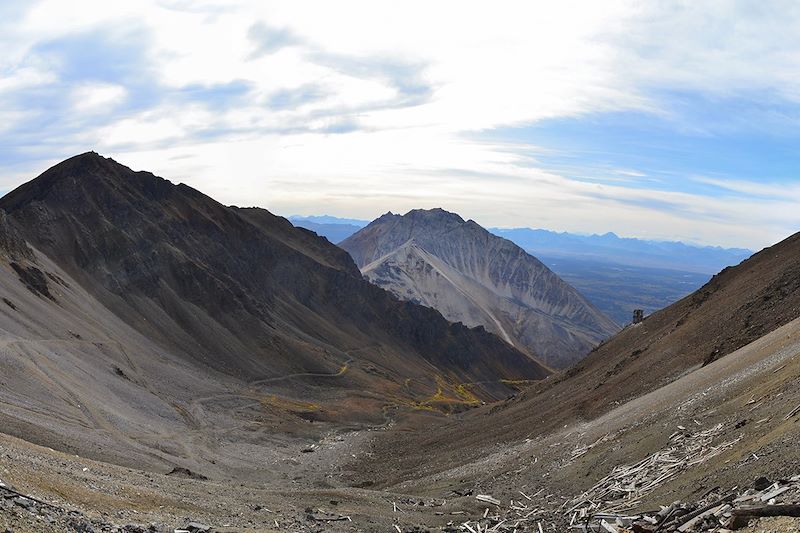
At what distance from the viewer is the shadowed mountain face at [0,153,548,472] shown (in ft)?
262

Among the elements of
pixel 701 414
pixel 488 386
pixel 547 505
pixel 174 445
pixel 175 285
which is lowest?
pixel 488 386

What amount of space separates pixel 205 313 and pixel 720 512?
343 feet

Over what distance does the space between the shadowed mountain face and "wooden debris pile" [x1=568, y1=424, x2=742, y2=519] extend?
114 ft

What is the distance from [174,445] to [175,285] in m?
62.9

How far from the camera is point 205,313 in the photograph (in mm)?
113062

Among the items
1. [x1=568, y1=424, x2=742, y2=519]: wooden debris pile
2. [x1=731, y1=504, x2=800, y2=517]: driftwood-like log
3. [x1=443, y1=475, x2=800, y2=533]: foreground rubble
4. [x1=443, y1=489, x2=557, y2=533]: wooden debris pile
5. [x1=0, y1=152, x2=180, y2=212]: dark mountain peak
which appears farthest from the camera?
[x1=0, y1=152, x2=180, y2=212]: dark mountain peak

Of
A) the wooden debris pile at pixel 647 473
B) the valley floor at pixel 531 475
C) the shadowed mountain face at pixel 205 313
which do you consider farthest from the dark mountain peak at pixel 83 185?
the wooden debris pile at pixel 647 473

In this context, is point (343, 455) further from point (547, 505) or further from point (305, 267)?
point (305, 267)

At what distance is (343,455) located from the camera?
6256 cm

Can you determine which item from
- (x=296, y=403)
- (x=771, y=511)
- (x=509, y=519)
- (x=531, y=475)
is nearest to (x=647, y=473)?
(x=509, y=519)

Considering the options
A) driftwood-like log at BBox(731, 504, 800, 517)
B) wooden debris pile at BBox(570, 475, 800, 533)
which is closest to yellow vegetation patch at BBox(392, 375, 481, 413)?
wooden debris pile at BBox(570, 475, 800, 533)

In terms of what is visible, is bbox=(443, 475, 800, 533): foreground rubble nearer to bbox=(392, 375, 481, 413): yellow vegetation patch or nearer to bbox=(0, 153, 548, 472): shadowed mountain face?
bbox=(0, 153, 548, 472): shadowed mountain face

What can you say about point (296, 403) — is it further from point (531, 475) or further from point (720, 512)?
point (720, 512)

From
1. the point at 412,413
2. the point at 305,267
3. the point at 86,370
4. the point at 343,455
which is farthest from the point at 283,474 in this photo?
the point at 305,267
